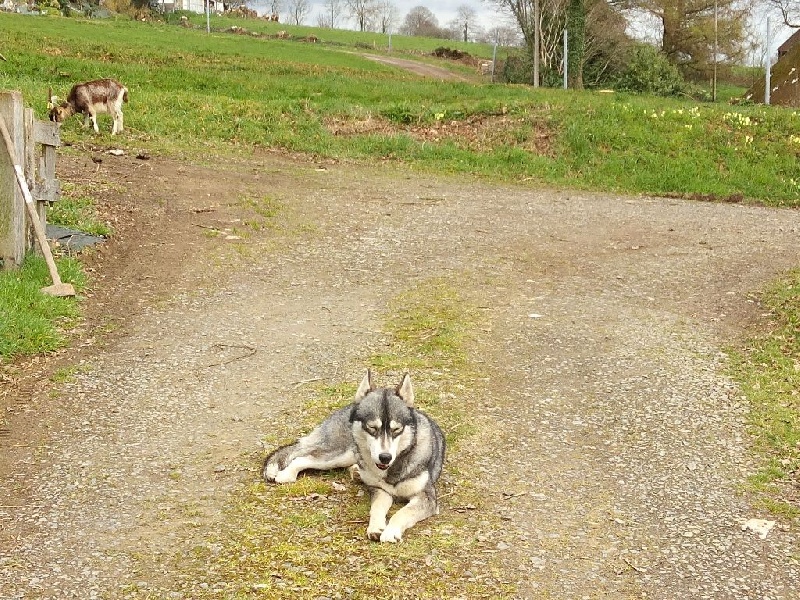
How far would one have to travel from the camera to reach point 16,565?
4.48 meters

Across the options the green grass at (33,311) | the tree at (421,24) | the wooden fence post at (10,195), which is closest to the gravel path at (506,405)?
the green grass at (33,311)

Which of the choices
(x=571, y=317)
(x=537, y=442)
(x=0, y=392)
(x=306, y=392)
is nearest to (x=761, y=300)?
(x=571, y=317)

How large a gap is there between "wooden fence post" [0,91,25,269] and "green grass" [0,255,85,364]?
0.21m

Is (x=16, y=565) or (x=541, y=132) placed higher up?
(x=541, y=132)

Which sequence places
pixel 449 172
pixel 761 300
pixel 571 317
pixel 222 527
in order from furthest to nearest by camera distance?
pixel 449 172, pixel 761 300, pixel 571 317, pixel 222 527

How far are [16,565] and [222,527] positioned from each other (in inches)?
42.4

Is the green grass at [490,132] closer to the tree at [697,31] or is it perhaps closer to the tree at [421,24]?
the tree at [697,31]

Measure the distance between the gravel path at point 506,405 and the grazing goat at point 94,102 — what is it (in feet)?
23.6

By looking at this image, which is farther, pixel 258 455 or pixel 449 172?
pixel 449 172

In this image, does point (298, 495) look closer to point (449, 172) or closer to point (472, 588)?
point (472, 588)

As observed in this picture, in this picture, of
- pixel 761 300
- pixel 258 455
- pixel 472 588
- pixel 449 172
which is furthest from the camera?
pixel 449 172

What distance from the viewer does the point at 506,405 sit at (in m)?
6.89

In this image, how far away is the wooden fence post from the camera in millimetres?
8758

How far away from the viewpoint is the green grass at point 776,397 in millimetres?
5664
